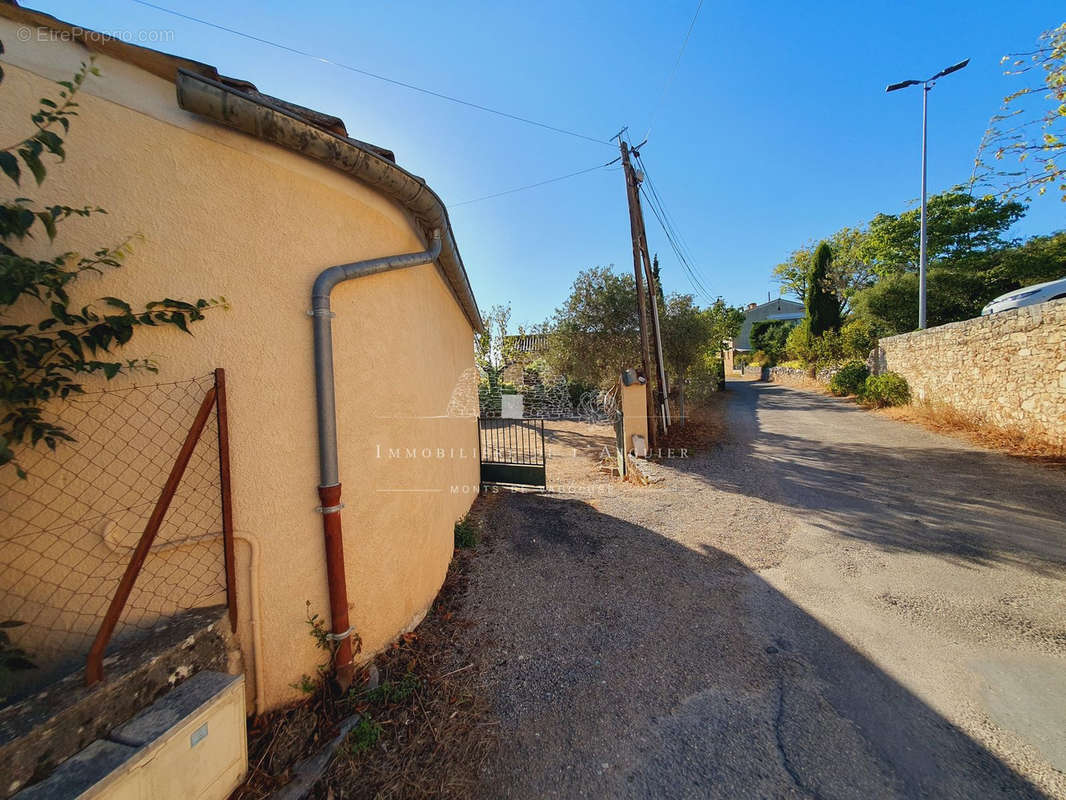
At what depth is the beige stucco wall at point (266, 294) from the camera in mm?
1714

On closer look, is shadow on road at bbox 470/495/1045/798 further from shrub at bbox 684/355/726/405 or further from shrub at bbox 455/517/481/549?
shrub at bbox 684/355/726/405

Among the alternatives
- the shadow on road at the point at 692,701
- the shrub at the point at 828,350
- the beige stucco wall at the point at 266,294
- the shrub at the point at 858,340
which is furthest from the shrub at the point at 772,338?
the beige stucco wall at the point at 266,294

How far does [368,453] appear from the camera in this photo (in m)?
2.58

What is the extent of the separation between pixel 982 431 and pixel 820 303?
1589 centimetres

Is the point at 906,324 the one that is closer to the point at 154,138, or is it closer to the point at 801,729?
the point at 801,729

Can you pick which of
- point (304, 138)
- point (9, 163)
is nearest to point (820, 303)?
point (304, 138)

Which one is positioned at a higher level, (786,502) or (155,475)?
(155,475)

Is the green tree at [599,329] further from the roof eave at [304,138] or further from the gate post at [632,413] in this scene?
the roof eave at [304,138]

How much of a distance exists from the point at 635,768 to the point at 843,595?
279 centimetres

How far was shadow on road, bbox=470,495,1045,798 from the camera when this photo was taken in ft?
6.43

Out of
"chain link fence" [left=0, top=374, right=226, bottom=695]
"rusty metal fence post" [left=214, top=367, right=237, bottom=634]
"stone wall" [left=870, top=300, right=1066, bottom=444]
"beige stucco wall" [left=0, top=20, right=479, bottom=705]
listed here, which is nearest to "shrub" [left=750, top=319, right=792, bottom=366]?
"stone wall" [left=870, top=300, right=1066, bottom=444]

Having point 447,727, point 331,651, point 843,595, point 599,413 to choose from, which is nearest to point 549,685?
point 447,727

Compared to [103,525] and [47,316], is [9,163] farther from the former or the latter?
[103,525]

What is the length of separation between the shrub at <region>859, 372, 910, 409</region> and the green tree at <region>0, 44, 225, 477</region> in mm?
16168
